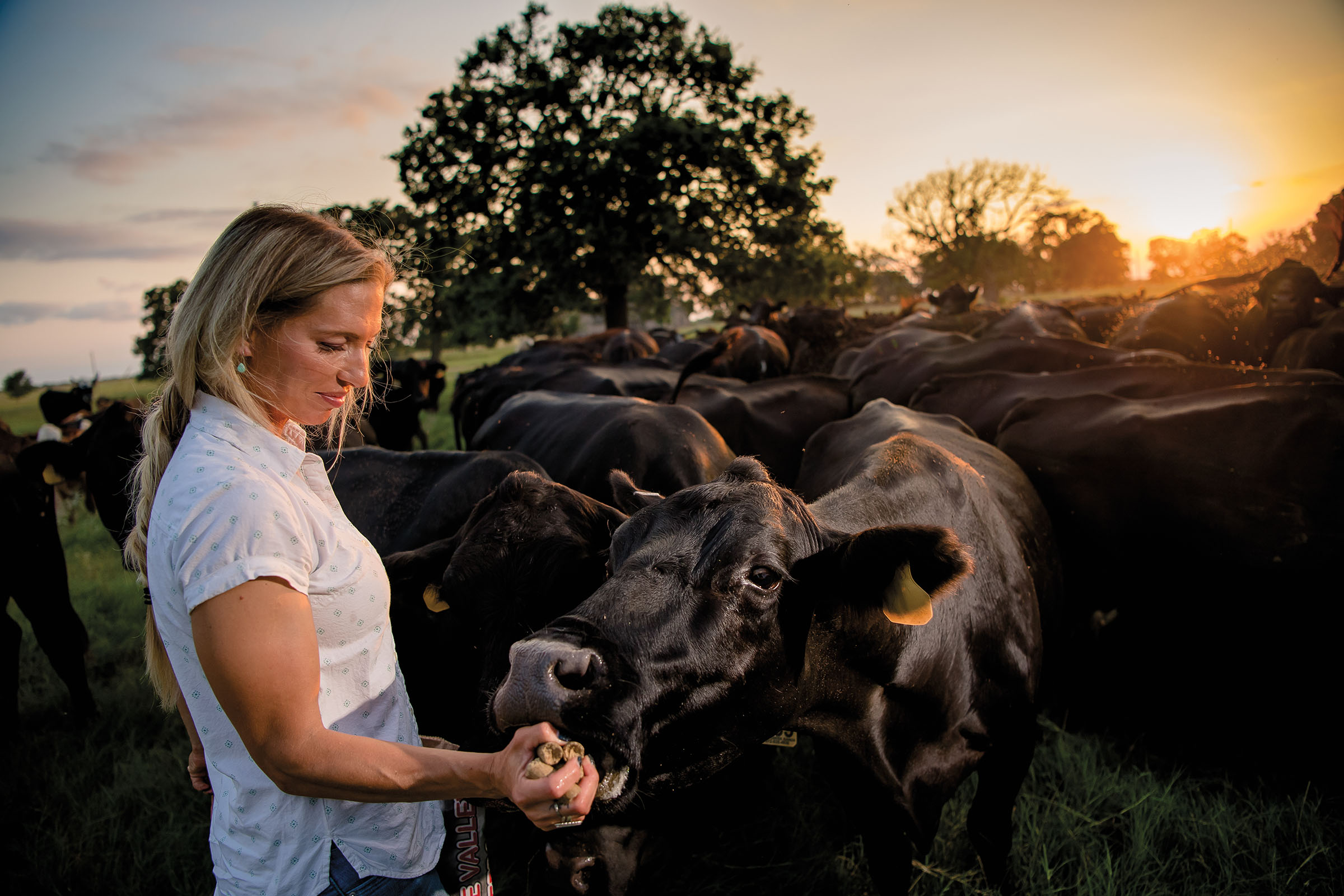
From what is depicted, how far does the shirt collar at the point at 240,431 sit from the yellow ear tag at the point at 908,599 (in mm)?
1715

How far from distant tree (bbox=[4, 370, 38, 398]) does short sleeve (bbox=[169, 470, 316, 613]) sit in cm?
6476

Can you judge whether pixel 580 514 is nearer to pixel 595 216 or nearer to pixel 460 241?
pixel 595 216

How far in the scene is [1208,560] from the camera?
3980 mm

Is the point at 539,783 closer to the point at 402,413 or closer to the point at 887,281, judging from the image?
the point at 402,413

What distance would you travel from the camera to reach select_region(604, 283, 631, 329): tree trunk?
24.4 m

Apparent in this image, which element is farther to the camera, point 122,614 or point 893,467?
point 122,614

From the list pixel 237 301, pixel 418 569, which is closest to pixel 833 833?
pixel 418 569

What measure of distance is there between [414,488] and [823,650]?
347 centimetres

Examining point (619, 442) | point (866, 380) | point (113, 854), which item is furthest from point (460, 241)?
point (113, 854)

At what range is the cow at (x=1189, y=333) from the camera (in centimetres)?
912

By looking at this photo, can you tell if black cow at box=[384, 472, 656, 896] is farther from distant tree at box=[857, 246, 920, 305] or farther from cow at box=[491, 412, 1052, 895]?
distant tree at box=[857, 246, 920, 305]

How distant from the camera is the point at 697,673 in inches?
76.2

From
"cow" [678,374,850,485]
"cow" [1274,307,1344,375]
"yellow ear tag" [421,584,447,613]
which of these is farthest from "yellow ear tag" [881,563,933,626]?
"cow" [1274,307,1344,375]

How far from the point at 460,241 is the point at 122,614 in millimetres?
18604
